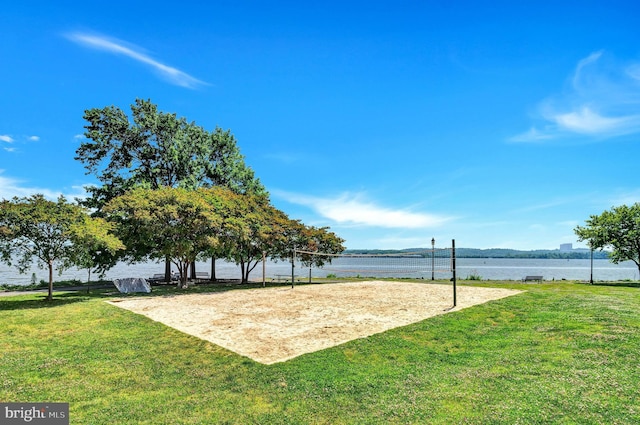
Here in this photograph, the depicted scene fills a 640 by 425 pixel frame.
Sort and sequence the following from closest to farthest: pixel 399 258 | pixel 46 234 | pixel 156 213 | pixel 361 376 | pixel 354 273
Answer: pixel 361 376 < pixel 46 234 < pixel 156 213 < pixel 399 258 < pixel 354 273

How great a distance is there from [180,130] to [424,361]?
2773cm

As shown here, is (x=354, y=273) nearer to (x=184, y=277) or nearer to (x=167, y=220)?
(x=184, y=277)

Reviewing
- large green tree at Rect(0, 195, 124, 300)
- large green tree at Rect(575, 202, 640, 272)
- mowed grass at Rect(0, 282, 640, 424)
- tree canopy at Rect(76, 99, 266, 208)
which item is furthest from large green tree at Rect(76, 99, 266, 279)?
large green tree at Rect(575, 202, 640, 272)

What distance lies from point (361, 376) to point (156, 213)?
671 inches

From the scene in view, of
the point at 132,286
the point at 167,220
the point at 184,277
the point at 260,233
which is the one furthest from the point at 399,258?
the point at 132,286

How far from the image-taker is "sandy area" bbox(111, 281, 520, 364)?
914 centimetres

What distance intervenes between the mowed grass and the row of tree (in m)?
6.57

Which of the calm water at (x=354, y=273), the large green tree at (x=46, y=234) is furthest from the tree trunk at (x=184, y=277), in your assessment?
the calm water at (x=354, y=273)

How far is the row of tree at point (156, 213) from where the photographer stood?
16297 millimetres

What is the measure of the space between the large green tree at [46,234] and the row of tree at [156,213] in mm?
38

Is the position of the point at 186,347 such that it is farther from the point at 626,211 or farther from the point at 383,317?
the point at 626,211

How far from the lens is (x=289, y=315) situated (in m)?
12.9

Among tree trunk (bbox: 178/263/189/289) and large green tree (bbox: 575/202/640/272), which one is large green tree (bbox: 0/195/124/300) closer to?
tree trunk (bbox: 178/263/189/289)

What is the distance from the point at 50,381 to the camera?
660 centimetres
